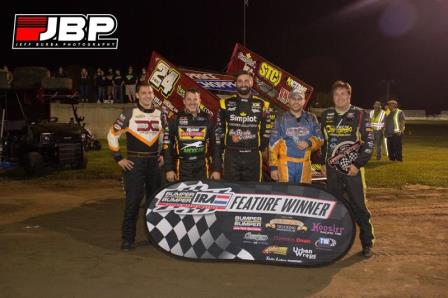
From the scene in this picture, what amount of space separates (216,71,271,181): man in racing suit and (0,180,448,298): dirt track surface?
1.40m

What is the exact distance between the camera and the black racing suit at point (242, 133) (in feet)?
21.0

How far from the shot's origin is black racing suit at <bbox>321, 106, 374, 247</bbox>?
576cm

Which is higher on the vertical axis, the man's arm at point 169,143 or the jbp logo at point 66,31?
the jbp logo at point 66,31

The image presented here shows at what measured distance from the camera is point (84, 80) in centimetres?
2497

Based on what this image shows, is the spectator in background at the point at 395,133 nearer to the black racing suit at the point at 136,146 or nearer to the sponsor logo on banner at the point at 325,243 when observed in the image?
the black racing suit at the point at 136,146

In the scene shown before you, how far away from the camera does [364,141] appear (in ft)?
19.1

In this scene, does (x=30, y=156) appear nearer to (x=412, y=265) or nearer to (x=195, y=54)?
(x=412, y=265)

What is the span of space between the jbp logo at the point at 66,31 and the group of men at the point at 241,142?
1510 centimetres

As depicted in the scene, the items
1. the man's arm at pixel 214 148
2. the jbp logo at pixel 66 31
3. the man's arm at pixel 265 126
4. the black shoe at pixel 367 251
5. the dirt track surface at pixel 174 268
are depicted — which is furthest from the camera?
the jbp logo at pixel 66 31

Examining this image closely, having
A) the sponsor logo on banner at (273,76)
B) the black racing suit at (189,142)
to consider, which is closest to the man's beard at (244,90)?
the black racing suit at (189,142)

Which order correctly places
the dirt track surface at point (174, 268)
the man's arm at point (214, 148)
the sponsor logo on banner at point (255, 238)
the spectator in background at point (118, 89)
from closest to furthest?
the dirt track surface at point (174, 268) < the sponsor logo on banner at point (255, 238) < the man's arm at point (214, 148) < the spectator in background at point (118, 89)

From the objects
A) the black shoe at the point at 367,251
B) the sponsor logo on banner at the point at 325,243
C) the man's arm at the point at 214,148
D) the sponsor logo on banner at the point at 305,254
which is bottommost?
the black shoe at the point at 367,251

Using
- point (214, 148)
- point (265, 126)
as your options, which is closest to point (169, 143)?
point (214, 148)

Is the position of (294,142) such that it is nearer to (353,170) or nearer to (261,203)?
(353,170)
